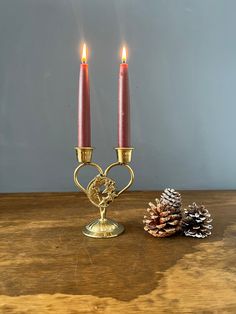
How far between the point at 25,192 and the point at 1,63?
0.40m

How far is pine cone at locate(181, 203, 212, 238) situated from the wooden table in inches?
0.6

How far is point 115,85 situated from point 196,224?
51 cm

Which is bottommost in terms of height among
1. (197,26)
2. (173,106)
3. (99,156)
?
(99,156)

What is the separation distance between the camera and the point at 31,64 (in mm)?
910

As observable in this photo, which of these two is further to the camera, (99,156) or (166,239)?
(99,156)

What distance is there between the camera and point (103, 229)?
0.61m

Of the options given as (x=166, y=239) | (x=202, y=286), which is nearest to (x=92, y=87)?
(x=166, y=239)

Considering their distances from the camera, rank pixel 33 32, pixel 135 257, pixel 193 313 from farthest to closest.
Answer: pixel 33 32
pixel 135 257
pixel 193 313

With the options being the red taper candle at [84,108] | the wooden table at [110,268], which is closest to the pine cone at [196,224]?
the wooden table at [110,268]

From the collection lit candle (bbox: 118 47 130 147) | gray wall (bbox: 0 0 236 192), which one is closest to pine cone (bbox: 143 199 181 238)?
lit candle (bbox: 118 47 130 147)

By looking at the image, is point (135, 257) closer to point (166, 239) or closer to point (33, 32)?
point (166, 239)

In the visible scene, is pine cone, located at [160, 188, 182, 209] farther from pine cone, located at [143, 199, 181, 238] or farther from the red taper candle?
the red taper candle

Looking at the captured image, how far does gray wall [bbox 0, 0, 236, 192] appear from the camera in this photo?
90 centimetres

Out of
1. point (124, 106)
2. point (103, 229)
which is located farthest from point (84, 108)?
point (103, 229)
